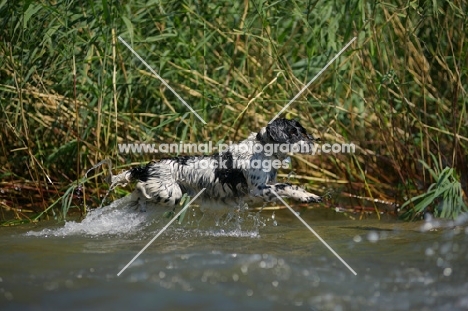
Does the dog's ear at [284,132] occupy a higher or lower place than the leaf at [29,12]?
lower

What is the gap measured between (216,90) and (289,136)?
1.72 meters

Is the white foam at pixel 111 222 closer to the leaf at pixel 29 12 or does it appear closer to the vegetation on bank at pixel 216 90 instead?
the vegetation on bank at pixel 216 90

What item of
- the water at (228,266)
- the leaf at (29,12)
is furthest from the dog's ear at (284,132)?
the leaf at (29,12)

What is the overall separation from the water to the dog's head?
0.63 metres

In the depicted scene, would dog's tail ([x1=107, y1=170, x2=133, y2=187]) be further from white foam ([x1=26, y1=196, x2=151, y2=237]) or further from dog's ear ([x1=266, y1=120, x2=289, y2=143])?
dog's ear ([x1=266, y1=120, x2=289, y2=143])

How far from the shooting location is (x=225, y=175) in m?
6.11

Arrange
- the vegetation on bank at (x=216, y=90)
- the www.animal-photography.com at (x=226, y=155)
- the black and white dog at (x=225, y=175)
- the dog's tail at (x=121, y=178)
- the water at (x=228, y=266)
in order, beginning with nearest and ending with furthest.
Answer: the water at (x=228, y=266) → the www.animal-photography.com at (x=226, y=155) → the black and white dog at (x=225, y=175) → the dog's tail at (x=121, y=178) → the vegetation on bank at (x=216, y=90)

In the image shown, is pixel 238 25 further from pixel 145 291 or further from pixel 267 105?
pixel 145 291

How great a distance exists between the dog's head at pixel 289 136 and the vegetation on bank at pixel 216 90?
0.82 metres

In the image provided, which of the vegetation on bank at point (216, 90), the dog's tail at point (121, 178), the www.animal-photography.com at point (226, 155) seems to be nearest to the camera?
the www.animal-photography.com at point (226, 155)

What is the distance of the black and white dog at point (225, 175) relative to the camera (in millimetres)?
6012

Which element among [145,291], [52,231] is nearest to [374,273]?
[145,291]

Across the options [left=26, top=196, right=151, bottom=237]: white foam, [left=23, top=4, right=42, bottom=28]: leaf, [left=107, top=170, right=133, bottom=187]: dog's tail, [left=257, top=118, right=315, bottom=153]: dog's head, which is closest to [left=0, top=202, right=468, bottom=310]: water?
[left=26, top=196, right=151, bottom=237]: white foam

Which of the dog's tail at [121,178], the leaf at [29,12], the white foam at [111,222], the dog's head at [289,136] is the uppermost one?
the leaf at [29,12]
